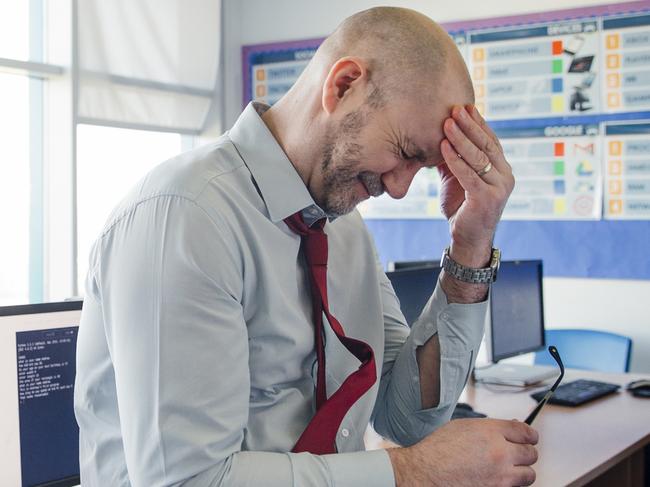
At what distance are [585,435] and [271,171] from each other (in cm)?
147

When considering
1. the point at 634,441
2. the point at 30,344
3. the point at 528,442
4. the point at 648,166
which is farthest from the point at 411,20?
the point at 648,166

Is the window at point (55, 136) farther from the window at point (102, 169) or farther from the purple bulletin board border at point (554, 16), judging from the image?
the purple bulletin board border at point (554, 16)

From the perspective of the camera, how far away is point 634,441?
2.20 m

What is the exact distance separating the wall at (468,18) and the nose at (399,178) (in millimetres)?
2866

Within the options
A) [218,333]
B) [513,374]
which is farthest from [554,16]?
[218,333]

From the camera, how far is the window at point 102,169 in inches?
156

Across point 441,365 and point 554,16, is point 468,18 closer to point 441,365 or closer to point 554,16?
point 554,16

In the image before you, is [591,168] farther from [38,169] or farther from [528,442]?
[528,442]

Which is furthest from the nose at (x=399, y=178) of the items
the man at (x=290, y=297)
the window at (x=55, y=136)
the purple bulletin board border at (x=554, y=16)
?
the purple bulletin board border at (x=554, y=16)

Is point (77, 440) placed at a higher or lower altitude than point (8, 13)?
lower

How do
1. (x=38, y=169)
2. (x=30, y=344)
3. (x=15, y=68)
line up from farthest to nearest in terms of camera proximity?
(x=38, y=169) → (x=15, y=68) → (x=30, y=344)

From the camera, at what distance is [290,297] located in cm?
116

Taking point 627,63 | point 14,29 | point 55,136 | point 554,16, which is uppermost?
point 554,16

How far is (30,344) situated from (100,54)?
9.60 ft
